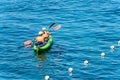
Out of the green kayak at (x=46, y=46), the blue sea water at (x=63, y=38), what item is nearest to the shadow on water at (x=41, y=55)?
the blue sea water at (x=63, y=38)

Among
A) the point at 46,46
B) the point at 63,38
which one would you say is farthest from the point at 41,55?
the point at 63,38

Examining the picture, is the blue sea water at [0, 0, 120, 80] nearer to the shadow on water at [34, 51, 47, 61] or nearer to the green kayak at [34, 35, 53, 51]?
the shadow on water at [34, 51, 47, 61]

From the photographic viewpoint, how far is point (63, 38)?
57781mm

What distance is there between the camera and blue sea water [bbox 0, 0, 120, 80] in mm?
47094

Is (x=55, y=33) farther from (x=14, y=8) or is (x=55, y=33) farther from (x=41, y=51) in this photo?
(x=14, y=8)

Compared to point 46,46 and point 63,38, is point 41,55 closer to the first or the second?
point 46,46

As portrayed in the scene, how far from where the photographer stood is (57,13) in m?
69.2

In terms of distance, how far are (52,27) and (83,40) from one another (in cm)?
664

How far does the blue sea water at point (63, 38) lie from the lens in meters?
47.1

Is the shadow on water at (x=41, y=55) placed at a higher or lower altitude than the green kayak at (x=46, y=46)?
lower

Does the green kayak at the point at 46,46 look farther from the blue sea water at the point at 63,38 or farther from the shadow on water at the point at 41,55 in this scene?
the blue sea water at the point at 63,38

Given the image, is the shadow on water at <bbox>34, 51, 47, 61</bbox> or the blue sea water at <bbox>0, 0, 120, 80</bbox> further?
the shadow on water at <bbox>34, 51, 47, 61</bbox>

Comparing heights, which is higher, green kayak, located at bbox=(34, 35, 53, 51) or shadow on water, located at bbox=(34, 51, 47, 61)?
Result: green kayak, located at bbox=(34, 35, 53, 51)

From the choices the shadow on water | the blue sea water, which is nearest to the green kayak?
the shadow on water
